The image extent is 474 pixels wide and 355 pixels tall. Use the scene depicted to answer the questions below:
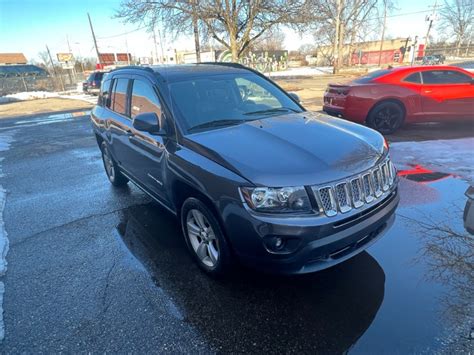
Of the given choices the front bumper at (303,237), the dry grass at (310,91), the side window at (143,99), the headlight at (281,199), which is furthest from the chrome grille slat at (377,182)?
the dry grass at (310,91)

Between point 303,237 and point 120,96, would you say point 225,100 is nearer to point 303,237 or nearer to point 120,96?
point 120,96

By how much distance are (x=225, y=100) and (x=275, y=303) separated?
2.17 metres

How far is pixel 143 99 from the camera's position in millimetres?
3596

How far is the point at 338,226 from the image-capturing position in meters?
2.26

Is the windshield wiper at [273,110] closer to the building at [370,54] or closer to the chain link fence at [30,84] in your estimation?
the chain link fence at [30,84]

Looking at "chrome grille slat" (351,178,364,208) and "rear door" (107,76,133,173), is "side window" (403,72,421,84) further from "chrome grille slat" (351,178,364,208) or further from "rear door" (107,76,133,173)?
"rear door" (107,76,133,173)

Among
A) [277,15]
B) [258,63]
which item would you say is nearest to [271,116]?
[277,15]

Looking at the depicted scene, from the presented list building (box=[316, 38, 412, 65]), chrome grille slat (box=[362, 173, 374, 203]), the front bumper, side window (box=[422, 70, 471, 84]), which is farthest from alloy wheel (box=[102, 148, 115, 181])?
building (box=[316, 38, 412, 65])

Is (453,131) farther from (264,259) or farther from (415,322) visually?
(264,259)

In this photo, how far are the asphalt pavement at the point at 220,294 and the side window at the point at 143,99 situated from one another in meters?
1.47

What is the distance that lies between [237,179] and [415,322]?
1699 mm

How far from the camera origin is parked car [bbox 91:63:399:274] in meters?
2.22

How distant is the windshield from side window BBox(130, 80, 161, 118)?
23 centimetres

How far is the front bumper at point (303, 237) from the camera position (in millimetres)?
2174
